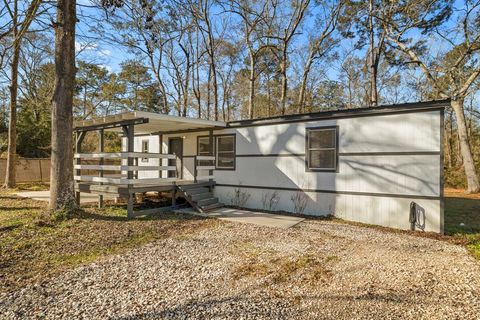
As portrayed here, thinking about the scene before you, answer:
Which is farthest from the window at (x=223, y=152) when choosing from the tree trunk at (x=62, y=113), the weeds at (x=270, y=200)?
the tree trunk at (x=62, y=113)

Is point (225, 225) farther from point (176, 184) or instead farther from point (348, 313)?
point (348, 313)

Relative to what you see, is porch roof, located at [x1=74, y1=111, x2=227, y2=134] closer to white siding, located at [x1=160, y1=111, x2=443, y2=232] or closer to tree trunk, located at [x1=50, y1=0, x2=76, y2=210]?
tree trunk, located at [x1=50, y1=0, x2=76, y2=210]

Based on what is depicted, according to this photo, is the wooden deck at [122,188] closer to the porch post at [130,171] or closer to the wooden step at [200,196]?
the porch post at [130,171]

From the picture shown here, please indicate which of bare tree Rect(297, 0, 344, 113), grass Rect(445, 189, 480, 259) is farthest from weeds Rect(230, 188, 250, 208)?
bare tree Rect(297, 0, 344, 113)

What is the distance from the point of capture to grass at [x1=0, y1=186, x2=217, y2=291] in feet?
13.1

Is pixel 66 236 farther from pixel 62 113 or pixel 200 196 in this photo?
pixel 200 196

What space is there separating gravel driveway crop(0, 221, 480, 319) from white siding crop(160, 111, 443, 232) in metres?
1.65

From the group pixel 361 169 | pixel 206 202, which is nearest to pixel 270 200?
pixel 206 202

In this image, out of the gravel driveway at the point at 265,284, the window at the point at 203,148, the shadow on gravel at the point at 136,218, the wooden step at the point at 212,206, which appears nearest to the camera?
the gravel driveway at the point at 265,284

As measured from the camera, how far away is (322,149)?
808 cm

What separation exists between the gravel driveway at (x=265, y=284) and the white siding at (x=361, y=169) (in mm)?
1652

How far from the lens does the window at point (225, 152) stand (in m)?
9.94

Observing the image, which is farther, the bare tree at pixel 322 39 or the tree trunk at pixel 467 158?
the bare tree at pixel 322 39

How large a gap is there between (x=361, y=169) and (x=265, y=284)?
16.5ft
